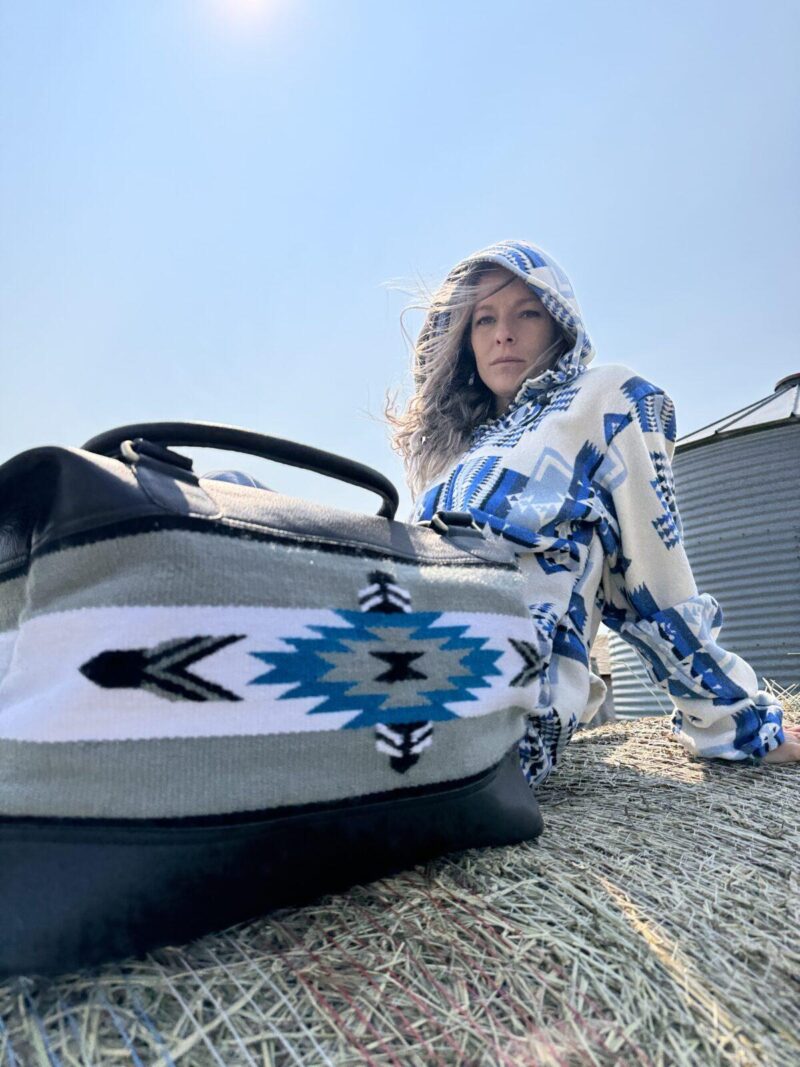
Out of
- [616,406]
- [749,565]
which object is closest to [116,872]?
[616,406]

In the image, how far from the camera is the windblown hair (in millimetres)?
1766

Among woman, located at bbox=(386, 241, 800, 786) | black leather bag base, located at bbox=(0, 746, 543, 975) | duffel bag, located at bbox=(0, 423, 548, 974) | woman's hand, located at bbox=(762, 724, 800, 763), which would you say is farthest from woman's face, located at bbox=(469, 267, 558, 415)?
black leather bag base, located at bbox=(0, 746, 543, 975)

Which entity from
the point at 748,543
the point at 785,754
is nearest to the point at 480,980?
the point at 785,754

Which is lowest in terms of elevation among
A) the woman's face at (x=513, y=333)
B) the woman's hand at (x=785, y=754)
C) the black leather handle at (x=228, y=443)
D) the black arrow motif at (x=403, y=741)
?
the woman's hand at (x=785, y=754)

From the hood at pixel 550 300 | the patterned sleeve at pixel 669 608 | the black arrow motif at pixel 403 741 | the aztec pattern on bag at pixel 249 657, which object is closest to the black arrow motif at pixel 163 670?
the aztec pattern on bag at pixel 249 657

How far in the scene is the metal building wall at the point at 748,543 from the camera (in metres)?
3.21

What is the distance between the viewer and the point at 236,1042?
51cm

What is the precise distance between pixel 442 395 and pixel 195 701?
4.38 feet

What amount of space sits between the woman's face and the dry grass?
3.36ft

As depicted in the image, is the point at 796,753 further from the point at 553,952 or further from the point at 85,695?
the point at 85,695

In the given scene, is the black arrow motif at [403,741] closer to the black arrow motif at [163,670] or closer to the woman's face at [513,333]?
the black arrow motif at [163,670]

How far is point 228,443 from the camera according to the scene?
27.0 inches

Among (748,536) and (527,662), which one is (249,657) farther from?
(748,536)

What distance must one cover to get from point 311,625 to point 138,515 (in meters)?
0.17
